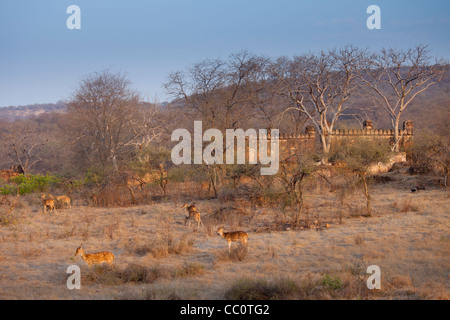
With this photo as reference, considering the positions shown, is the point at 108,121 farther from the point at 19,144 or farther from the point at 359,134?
the point at 359,134

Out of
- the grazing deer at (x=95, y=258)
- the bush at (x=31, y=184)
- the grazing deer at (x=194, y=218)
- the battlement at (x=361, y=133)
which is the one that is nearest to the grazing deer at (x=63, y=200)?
the bush at (x=31, y=184)

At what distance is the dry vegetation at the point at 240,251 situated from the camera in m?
7.16

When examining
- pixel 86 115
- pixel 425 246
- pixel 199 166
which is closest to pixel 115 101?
pixel 86 115

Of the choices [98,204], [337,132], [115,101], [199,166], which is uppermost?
[115,101]

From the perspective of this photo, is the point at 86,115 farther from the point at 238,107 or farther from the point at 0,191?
the point at 238,107

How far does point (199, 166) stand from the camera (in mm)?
21719

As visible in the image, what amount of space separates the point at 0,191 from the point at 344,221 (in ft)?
54.4

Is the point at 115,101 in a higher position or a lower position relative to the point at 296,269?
higher

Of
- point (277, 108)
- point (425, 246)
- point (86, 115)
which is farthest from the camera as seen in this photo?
point (277, 108)

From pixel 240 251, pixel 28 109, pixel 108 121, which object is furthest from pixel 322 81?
pixel 28 109

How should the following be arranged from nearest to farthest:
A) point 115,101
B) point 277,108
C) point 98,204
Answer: point 98,204 → point 115,101 → point 277,108

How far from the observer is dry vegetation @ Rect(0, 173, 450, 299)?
282 inches

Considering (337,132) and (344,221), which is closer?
(344,221)

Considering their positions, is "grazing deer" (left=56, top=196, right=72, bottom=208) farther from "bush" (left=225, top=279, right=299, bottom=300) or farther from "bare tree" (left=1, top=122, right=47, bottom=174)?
"bush" (left=225, top=279, right=299, bottom=300)
